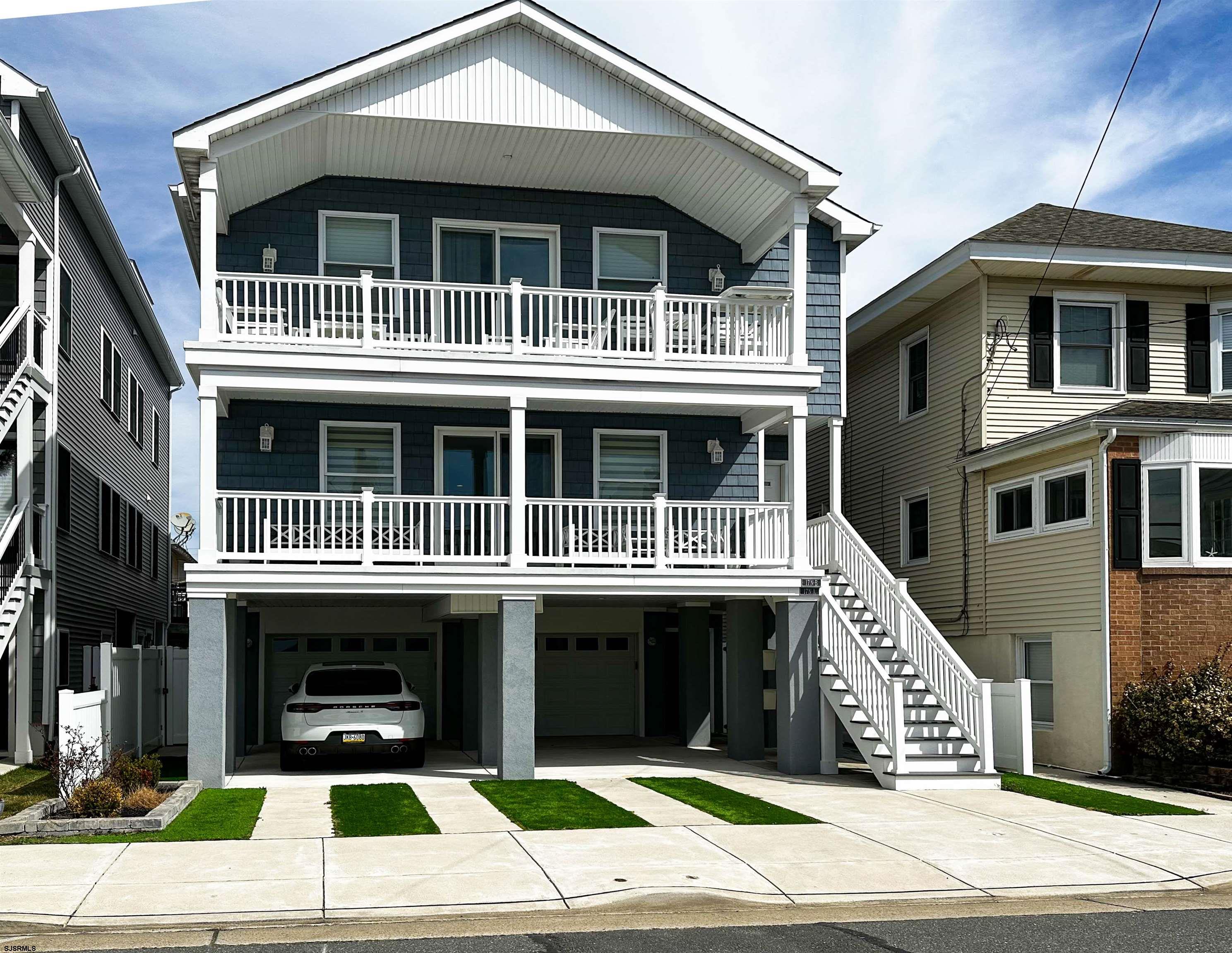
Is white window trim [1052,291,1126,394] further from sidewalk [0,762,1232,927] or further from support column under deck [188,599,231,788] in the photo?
support column under deck [188,599,231,788]

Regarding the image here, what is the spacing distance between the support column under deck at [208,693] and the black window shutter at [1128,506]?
11706 millimetres

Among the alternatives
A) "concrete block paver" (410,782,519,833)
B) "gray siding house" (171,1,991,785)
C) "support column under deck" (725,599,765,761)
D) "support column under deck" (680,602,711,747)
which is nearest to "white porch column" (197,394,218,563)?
"gray siding house" (171,1,991,785)

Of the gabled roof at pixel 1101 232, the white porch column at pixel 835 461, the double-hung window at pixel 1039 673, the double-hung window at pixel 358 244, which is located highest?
the gabled roof at pixel 1101 232

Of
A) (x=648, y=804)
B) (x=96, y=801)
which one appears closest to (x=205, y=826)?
(x=96, y=801)

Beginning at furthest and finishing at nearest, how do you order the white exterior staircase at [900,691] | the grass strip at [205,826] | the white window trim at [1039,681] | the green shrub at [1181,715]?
the white window trim at [1039,681], the green shrub at [1181,715], the white exterior staircase at [900,691], the grass strip at [205,826]

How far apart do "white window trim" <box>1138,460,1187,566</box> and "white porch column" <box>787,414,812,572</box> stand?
4519mm

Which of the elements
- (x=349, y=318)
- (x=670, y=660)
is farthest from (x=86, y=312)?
(x=670, y=660)

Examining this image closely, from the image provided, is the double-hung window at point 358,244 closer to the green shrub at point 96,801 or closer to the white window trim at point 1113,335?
the green shrub at point 96,801

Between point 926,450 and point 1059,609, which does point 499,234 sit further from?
point 1059,609

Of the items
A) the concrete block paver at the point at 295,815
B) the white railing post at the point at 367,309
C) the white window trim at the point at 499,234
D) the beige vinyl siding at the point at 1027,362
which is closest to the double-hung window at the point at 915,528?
the beige vinyl siding at the point at 1027,362

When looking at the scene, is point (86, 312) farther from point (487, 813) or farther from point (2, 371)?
point (487, 813)

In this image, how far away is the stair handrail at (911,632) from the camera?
16.4 m

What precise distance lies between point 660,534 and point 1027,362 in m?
7.53

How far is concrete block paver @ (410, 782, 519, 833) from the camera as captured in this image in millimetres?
12617
